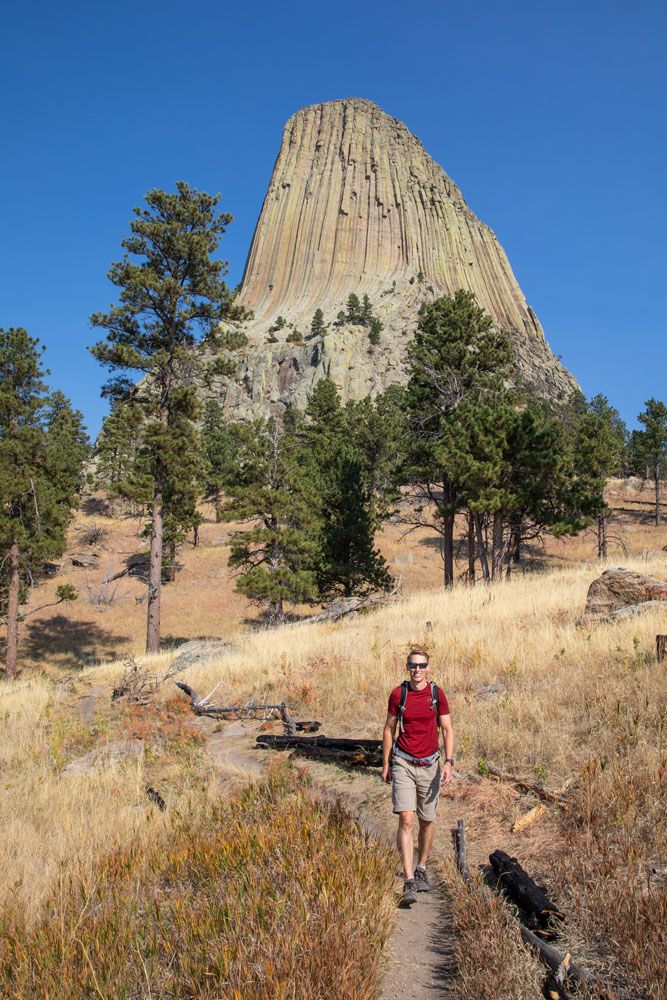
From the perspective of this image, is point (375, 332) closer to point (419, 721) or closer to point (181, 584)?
point (181, 584)

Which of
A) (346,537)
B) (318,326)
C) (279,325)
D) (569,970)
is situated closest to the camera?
(569,970)

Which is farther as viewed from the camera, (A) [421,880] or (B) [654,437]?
(B) [654,437]

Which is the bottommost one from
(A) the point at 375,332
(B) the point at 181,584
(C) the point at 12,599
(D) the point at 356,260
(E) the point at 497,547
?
(B) the point at 181,584

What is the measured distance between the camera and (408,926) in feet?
14.1

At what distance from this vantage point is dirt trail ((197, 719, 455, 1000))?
362 centimetres

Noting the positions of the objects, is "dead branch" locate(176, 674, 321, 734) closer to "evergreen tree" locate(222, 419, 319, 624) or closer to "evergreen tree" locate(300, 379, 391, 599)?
"evergreen tree" locate(222, 419, 319, 624)

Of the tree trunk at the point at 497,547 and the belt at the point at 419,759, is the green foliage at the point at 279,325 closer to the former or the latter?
the tree trunk at the point at 497,547

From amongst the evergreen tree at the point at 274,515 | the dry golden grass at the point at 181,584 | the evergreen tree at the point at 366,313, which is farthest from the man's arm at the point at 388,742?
the evergreen tree at the point at 366,313

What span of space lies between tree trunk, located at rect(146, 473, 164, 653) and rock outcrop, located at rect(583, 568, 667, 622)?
15.4m

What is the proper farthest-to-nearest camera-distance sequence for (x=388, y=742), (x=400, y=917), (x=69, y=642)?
(x=69, y=642) → (x=388, y=742) → (x=400, y=917)

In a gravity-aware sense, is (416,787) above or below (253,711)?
above

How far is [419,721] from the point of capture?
213 inches

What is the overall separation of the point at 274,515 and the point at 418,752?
20.5 m

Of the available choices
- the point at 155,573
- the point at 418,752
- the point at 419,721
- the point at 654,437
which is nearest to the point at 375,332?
the point at 654,437
